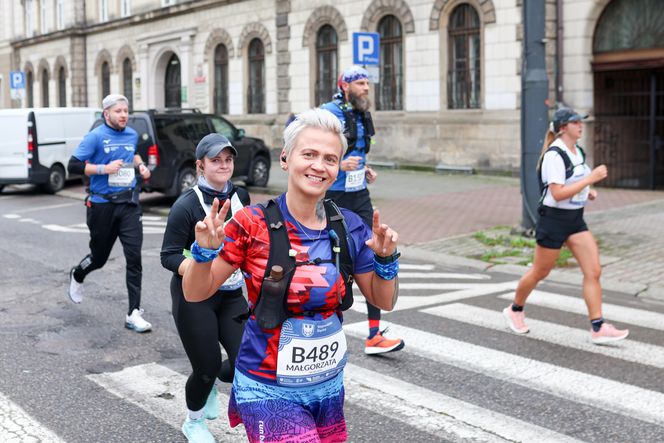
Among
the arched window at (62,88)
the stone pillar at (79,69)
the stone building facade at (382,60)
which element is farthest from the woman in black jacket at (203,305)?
the arched window at (62,88)

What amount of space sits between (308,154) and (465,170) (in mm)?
18241

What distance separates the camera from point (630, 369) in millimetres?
6105

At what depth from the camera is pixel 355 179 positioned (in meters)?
6.65

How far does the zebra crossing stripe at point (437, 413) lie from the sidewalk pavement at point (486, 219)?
4.08m

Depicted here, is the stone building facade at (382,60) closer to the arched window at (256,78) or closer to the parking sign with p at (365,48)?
the arched window at (256,78)

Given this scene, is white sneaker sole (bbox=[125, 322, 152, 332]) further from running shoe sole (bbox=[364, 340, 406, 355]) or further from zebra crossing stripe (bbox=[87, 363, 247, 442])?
running shoe sole (bbox=[364, 340, 406, 355])

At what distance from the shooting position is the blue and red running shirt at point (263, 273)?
3076 millimetres

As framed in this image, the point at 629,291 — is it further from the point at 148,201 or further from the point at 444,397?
the point at 148,201

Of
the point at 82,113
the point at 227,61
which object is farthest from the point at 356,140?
the point at 227,61

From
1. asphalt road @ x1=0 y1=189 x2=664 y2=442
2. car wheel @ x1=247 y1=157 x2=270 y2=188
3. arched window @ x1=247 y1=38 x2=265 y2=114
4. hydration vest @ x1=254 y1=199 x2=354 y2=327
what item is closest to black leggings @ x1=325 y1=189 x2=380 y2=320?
asphalt road @ x1=0 y1=189 x2=664 y2=442

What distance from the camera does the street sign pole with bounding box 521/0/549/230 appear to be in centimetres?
1166

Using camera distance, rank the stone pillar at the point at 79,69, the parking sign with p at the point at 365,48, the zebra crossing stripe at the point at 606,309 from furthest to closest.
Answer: the stone pillar at the point at 79,69 < the parking sign with p at the point at 365,48 < the zebra crossing stripe at the point at 606,309

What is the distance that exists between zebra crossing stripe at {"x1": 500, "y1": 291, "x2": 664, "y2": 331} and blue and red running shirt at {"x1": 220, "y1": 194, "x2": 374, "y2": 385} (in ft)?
16.5

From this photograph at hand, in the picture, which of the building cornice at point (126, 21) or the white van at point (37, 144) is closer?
the white van at point (37, 144)
